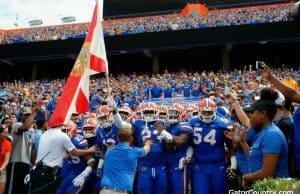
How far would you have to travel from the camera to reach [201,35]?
2764 centimetres

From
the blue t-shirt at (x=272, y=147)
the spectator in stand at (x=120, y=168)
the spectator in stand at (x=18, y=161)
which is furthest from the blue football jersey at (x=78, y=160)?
the blue t-shirt at (x=272, y=147)

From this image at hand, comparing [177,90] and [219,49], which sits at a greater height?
[219,49]

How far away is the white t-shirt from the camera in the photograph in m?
6.52

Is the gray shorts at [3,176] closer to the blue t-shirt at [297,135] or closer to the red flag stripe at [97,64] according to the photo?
the red flag stripe at [97,64]

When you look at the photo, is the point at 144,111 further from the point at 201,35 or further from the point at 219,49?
the point at 219,49

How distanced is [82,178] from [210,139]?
6.80ft

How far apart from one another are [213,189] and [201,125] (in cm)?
98

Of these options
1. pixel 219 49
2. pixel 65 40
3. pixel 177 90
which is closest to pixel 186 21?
pixel 219 49

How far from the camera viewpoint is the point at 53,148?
6.55m

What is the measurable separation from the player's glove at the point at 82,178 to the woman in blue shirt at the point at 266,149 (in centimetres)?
329

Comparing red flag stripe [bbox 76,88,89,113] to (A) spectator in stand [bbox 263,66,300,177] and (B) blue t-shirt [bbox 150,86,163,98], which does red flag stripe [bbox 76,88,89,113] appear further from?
(B) blue t-shirt [bbox 150,86,163,98]

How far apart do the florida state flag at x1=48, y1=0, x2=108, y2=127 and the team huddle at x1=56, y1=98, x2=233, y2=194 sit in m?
0.42

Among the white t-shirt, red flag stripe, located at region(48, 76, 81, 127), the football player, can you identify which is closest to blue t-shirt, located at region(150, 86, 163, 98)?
red flag stripe, located at region(48, 76, 81, 127)

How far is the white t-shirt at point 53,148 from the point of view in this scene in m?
6.52
